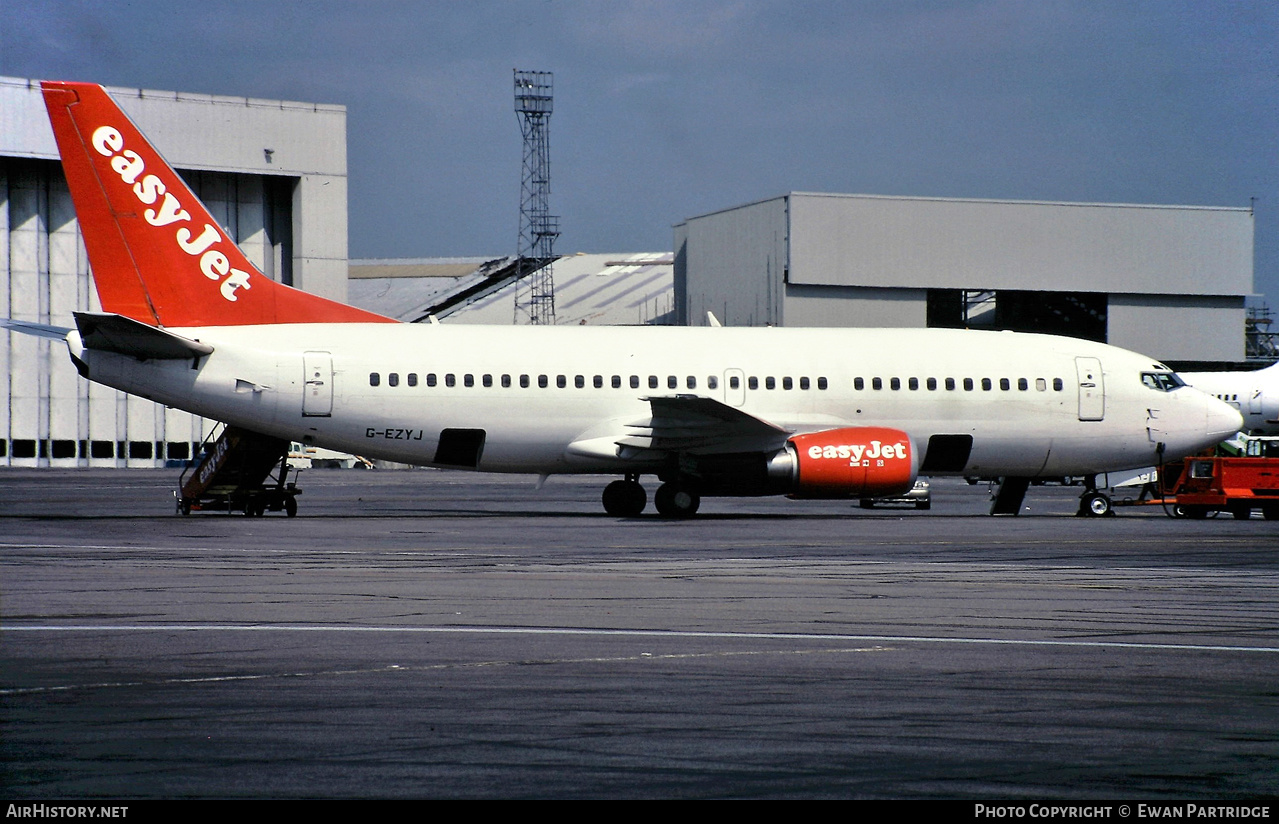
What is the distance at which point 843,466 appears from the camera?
29234 mm

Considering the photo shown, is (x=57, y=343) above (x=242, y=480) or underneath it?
above

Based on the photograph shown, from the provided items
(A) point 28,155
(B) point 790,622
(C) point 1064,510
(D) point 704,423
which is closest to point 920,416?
(D) point 704,423

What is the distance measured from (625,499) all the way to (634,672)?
21729mm

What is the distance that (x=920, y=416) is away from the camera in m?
31.5

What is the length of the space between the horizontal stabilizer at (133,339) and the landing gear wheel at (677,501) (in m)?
9.44

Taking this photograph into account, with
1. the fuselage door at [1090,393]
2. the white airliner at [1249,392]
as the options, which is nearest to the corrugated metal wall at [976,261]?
the white airliner at [1249,392]

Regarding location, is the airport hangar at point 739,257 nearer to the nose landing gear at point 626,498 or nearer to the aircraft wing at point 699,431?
the nose landing gear at point 626,498

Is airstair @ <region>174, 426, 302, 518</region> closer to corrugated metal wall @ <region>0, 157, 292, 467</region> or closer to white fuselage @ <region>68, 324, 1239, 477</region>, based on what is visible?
white fuselage @ <region>68, 324, 1239, 477</region>

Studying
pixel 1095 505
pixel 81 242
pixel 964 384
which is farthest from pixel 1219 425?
pixel 81 242

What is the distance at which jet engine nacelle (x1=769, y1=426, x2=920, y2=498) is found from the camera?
29.2 metres

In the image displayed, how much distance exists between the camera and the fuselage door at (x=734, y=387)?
3077cm

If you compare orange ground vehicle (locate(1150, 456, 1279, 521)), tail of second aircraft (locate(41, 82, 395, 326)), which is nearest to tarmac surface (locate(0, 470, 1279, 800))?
tail of second aircraft (locate(41, 82, 395, 326))

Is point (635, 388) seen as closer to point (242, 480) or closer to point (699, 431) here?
point (699, 431)

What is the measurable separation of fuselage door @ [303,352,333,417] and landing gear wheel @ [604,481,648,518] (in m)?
6.32
